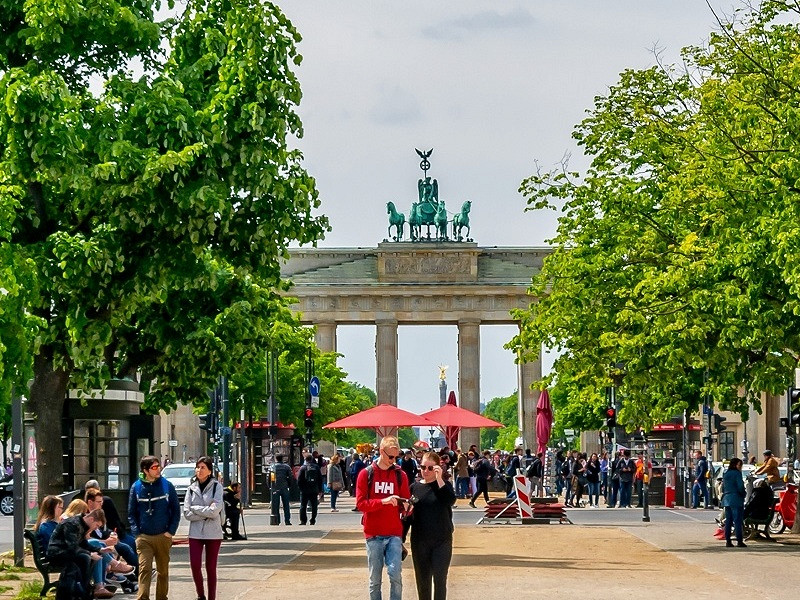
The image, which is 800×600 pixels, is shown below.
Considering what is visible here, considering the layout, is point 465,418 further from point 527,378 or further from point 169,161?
point 527,378

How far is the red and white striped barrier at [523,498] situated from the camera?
3819 centimetres

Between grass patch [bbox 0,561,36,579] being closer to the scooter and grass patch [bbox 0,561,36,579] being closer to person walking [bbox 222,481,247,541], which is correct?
person walking [bbox 222,481,247,541]

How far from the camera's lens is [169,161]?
23.3 m

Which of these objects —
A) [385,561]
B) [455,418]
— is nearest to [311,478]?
[455,418]

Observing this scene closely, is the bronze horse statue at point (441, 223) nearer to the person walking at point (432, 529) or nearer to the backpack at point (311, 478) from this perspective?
the backpack at point (311, 478)

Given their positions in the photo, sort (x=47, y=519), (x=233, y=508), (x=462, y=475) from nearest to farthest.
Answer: (x=47, y=519), (x=233, y=508), (x=462, y=475)

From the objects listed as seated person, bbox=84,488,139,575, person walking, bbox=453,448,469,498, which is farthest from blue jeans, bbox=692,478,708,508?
seated person, bbox=84,488,139,575

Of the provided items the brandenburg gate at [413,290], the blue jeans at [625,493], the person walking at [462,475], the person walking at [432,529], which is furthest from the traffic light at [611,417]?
the brandenburg gate at [413,290]

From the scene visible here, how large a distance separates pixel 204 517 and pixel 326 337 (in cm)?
9495

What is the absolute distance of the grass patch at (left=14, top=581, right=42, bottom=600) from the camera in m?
19.2

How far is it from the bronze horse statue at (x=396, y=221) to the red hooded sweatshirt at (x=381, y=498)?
97812mm

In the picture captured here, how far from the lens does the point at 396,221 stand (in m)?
114

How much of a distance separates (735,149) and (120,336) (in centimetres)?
1046

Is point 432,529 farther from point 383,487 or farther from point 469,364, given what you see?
point 469,364
